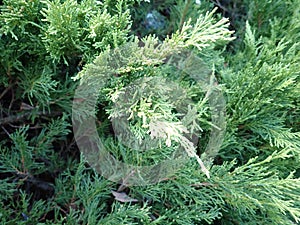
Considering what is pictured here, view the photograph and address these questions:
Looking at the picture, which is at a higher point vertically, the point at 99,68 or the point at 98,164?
the point at 99,68

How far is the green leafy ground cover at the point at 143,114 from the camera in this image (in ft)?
4.14

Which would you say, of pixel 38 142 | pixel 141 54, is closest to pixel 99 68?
pixel 141 54

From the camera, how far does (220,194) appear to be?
1.50m

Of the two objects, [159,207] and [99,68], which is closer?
[99,68]

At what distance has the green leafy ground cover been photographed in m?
1.26

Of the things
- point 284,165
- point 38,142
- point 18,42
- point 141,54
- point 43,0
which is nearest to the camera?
point 141,54

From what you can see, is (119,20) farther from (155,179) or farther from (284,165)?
(284,165)

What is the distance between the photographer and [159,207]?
1608 millimetres

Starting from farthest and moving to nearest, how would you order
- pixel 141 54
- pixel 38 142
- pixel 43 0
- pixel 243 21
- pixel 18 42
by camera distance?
pixel 243 21 → pixel 38 142 → pixel 18 42 → pixel 43 0 → pixel 141 54

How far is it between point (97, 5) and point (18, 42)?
0.34 m

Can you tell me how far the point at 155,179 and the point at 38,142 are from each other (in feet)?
1.89

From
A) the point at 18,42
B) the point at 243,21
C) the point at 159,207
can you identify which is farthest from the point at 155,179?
the point at 243,21

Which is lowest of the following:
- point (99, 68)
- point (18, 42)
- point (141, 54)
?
point (18, 42)

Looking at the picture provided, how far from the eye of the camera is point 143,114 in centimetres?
115
